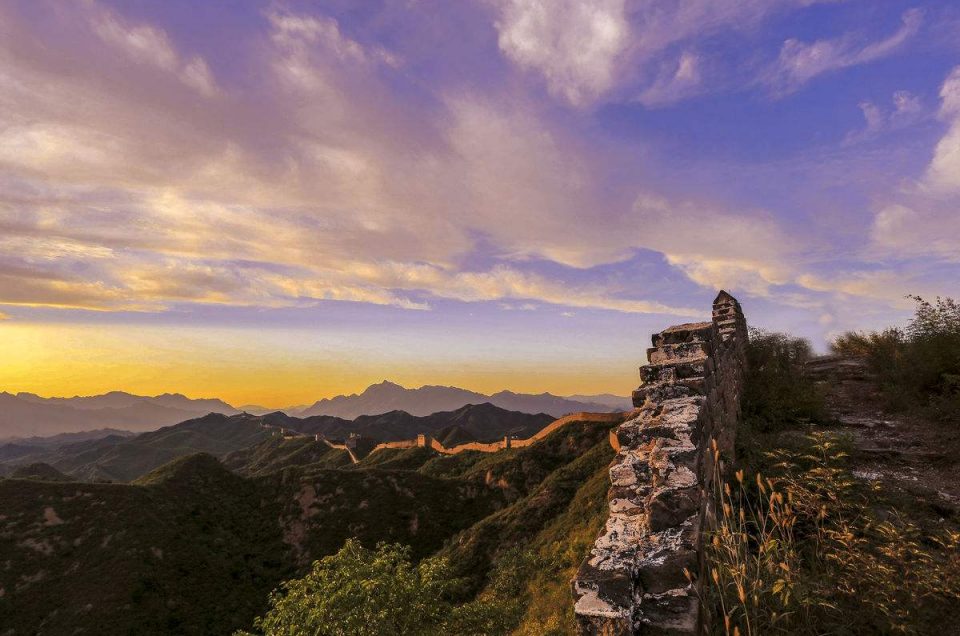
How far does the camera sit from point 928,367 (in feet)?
32.3

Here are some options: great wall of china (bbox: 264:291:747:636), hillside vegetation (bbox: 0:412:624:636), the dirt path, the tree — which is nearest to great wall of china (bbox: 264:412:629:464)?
hillside vegetation (bbox: 0:412:624:636)

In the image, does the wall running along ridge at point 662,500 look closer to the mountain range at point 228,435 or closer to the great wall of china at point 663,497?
the great wall of china at point 663,497

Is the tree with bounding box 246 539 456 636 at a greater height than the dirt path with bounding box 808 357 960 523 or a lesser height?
lesser

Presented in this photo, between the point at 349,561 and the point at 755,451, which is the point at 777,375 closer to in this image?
the point at 755,451

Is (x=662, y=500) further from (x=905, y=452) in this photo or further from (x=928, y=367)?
(x=928, y=367)

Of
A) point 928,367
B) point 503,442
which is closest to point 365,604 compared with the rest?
point 928,367

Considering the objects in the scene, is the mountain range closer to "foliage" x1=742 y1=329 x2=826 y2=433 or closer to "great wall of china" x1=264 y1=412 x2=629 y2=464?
"great wall of china" x1=264 y1=412 x2=629 y2=464

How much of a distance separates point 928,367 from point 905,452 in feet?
14.2

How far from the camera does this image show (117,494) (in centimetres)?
4231

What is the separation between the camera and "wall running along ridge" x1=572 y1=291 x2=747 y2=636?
328 centimetres

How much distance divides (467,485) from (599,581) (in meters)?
47.9

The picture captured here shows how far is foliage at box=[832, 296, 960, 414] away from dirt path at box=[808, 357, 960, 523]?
0.44 meters

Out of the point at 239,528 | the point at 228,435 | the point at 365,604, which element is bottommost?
the point at 228,435

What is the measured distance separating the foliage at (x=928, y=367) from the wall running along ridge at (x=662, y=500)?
5467 mm
